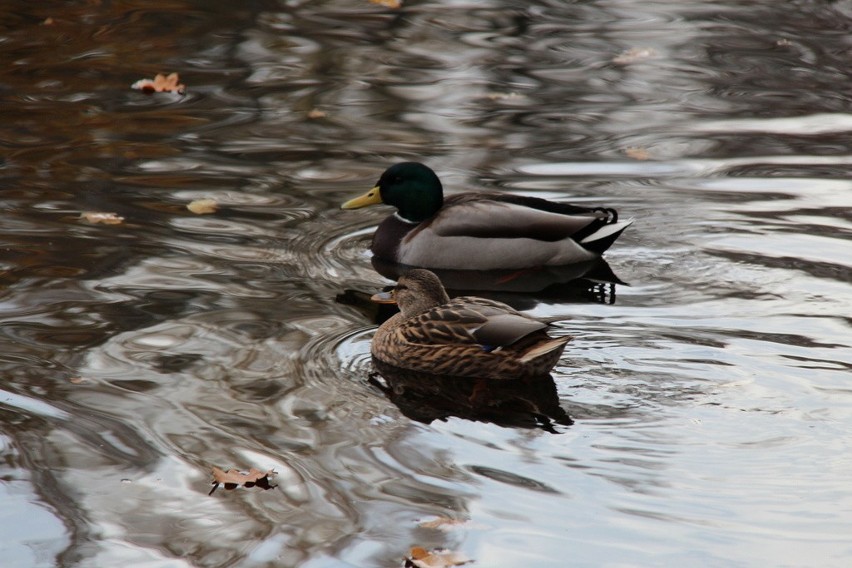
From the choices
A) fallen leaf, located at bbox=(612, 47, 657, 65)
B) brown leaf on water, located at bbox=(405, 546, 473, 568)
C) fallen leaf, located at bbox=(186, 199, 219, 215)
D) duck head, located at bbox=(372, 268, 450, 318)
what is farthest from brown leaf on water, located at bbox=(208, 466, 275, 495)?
fallen leaf, located at bbox=(612, 47, 657, 65)

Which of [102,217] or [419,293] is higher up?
[419,293]

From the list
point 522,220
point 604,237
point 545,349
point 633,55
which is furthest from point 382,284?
point 633,55

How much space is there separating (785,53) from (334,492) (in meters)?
10.8

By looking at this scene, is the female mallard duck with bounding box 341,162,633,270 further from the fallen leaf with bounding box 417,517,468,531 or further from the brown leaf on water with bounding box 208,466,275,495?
the fallen leaf with bounding box 417,517,468,531

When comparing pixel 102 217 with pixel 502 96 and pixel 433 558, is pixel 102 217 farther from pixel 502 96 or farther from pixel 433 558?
pixel 433 558

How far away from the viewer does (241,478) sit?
18.1 feet

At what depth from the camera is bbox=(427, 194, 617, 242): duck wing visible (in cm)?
897

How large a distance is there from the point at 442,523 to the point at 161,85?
8806mm

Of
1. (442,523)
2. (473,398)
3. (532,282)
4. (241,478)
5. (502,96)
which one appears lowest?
(532,282)

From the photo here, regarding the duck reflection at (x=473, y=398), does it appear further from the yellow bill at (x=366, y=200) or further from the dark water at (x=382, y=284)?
the yellow bill at (x=366, y=200)

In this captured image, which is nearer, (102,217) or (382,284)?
(382,284)

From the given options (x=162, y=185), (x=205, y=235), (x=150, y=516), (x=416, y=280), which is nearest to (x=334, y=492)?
(x=150, y=516)

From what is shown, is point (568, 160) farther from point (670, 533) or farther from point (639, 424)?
point (670, 533)

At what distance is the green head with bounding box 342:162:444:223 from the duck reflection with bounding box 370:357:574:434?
2.47 m
